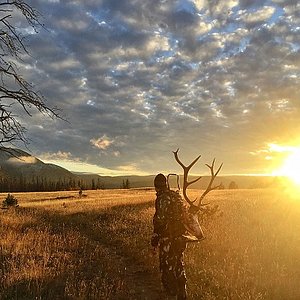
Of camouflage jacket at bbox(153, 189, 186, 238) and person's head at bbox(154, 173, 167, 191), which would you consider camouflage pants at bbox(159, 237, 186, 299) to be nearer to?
camouflage jacket at bbox(153, 189, 186, 238)

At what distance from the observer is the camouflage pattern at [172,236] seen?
8.41 meters

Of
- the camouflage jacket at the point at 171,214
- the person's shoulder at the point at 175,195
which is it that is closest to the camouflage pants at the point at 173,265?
the camouflage jacket at the point at 171,214

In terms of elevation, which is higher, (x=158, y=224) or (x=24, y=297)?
(x=158, y=224)

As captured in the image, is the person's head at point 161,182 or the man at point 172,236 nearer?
the man at point 172,236

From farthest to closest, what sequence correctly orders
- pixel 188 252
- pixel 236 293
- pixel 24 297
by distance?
pixel 188 252
pixel 236 293
pixel 24 297

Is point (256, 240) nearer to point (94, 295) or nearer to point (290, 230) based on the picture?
point (290, 230)

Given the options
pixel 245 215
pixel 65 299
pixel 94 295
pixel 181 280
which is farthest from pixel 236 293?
pixel 245 215

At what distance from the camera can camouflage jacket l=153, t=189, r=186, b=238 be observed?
842 centimetres

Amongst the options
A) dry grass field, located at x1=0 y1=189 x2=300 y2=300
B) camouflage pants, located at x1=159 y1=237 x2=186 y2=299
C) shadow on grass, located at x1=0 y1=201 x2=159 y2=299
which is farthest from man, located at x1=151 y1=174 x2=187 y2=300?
shadow on grass, located at x1=0 y1=201 x2=159 y2=299

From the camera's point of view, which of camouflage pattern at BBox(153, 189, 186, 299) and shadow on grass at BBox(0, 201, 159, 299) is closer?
shadow on grass at BBox(0, 201, 159, 299)

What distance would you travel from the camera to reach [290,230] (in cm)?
1462

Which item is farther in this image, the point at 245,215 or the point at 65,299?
the point at 245,215

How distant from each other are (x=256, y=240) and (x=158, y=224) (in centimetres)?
593

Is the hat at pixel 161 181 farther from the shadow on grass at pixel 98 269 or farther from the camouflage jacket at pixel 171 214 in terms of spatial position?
the shadow on grass at pixel 98 269
